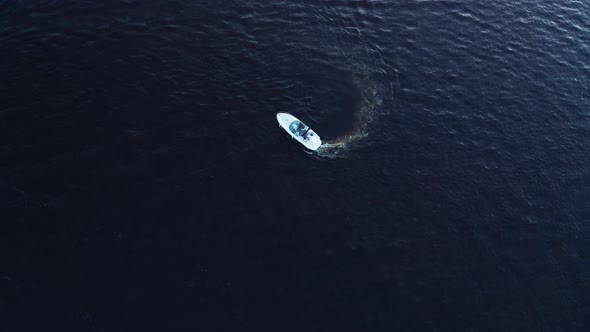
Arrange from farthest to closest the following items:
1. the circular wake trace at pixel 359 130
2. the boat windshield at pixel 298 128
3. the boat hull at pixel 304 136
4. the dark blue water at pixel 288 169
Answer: the circular wake trace at pixel 359 130, the boat windshield at pixel 298 128, the boat hull at pixel 304 136, the dark blue water at pixel 288 169

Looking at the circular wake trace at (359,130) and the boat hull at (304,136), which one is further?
the circular wake trace at (359,130)

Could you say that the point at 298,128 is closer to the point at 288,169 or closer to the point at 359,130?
the point at 288,169

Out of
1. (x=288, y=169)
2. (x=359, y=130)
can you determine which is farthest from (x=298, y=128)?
(x=359, y=130)

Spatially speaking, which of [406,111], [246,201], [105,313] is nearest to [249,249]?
[246,201]

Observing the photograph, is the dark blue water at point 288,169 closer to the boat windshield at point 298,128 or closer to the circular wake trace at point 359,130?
the circular wake trace at point 359,130

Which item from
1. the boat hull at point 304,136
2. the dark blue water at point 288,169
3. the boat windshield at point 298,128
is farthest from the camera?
the boat windshield at point 298,128

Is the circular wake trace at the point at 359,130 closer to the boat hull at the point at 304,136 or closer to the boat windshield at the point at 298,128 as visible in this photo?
the boat hull at the point at 304,136

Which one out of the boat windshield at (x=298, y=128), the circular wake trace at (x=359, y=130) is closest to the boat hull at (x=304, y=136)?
the boat windshield at (x=298, y=128)
